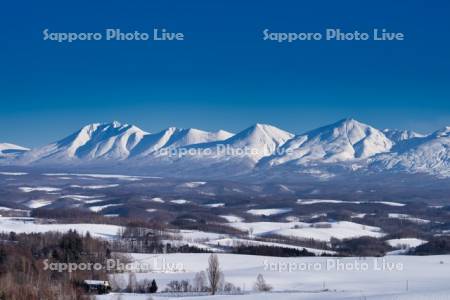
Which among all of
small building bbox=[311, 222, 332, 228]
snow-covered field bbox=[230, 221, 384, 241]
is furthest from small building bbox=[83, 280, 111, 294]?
small building bbox=[311, 222, 332, 228]

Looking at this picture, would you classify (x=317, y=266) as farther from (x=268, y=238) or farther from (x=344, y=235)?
(x=344, y=235)

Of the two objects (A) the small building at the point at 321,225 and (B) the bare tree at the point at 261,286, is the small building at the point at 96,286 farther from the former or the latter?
(A) the small building at the point at 321,225

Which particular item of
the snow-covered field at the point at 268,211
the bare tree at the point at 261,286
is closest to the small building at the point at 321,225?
the snow-covered field at the point at 268,211

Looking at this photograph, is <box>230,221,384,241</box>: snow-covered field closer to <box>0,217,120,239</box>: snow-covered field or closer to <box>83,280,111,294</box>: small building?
<box>0,217,120,239</box>: snow-covered field

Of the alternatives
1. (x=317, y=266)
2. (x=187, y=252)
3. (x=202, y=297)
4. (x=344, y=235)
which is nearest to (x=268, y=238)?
(x=344, y=235)

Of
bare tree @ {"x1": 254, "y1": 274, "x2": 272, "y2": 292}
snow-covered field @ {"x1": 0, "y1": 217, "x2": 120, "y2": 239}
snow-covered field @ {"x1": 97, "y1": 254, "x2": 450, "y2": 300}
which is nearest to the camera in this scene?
snow-covered field @ {"x1": 97, "y1": 254, "x2": 450, "y2": 300}

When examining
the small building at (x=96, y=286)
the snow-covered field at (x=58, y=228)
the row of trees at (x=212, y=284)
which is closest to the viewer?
the small building at (x=96, y=286)
